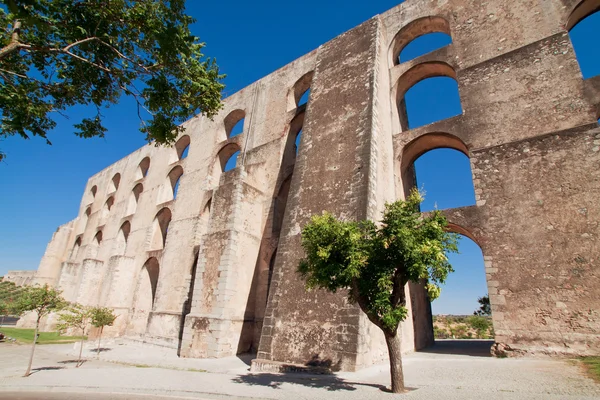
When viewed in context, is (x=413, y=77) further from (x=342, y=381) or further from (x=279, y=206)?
(x=342, y=381)

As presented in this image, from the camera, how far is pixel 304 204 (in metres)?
10.3

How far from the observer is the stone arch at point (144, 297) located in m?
16.7

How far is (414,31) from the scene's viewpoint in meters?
13.2

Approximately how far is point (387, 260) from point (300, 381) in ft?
10.2

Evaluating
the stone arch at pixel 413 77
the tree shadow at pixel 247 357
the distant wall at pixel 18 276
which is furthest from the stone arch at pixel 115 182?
the distant wall at pixel 18 276

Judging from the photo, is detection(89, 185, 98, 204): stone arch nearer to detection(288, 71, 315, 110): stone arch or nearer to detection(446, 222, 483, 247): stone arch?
detection(288, 71, 315, 110): stone arch

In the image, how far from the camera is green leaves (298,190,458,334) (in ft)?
18.4

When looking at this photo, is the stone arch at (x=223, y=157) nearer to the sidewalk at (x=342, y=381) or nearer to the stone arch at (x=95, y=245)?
the sidewalk at (x=342, y=381)

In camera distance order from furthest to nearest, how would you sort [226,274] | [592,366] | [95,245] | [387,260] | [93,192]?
[93,192] → [95,245] → [226,274] → [592,366] → [387,260]

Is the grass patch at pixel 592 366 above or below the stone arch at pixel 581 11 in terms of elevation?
below

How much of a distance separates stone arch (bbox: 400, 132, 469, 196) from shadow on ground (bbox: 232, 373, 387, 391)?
7265 millimetres

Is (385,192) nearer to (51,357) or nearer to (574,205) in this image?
(574,205)

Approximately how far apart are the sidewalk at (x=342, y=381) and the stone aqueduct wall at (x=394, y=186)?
85 centimetres

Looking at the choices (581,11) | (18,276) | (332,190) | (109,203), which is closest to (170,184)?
(109,203)
